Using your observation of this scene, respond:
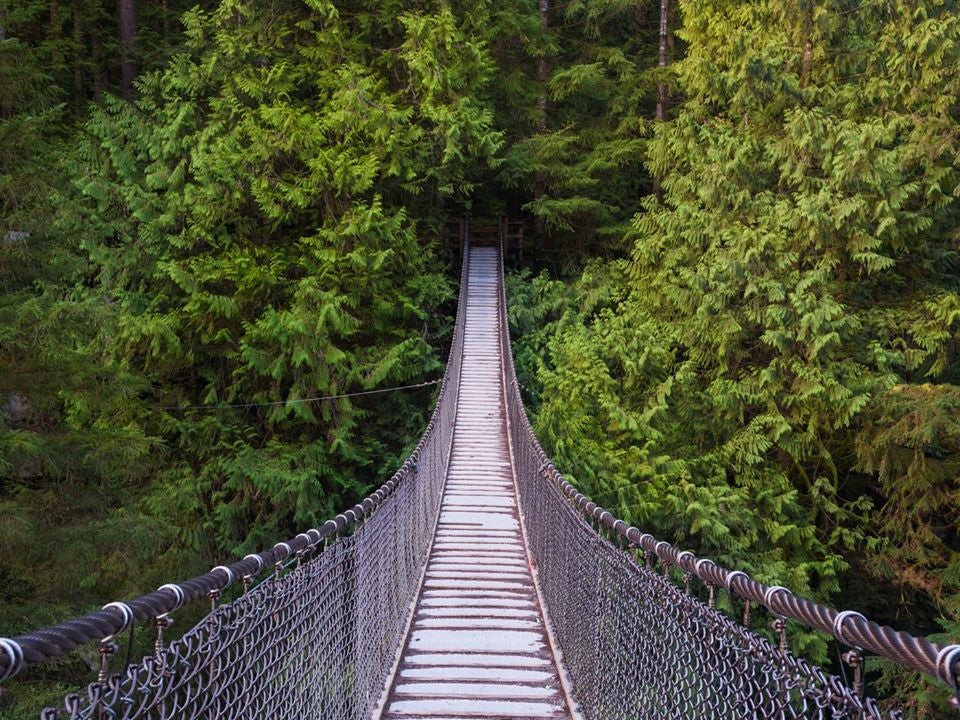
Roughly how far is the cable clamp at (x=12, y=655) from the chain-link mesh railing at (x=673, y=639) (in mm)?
1246

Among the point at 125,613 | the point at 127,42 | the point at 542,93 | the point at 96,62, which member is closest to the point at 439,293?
the point at 542,93

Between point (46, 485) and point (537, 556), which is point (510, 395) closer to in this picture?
point (537, 556)

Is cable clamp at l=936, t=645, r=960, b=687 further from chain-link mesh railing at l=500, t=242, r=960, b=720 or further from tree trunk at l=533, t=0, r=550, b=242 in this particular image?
tree trunk at l=533, t=0, r=550, b=242

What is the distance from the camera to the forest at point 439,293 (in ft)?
22.0

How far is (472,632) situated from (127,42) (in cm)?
1345

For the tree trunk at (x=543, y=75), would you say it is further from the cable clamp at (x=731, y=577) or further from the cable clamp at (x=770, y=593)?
the cable clamp at (x=770, y=593)

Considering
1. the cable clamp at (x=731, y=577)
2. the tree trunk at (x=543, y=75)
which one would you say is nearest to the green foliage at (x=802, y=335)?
the tree trunk at (x=543, y=75)

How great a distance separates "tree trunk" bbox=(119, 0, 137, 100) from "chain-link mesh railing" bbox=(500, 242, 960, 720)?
1244cm

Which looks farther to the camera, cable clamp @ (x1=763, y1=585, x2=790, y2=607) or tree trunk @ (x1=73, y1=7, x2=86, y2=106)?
tree trunk @ (x1=73, y1=7, x2=86, y2=106)

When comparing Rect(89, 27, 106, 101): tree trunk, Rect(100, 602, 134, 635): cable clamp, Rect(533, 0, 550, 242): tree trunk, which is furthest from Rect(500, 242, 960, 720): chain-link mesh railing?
Rect(89, 27, 106, 101): tree trunk

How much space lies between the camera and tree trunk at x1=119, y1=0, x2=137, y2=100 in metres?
14.2

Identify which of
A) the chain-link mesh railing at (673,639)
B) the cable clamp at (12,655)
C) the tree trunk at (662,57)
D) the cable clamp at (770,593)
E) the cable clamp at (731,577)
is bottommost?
the chain-link mesh railing at (673,639)

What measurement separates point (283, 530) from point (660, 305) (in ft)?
20.2

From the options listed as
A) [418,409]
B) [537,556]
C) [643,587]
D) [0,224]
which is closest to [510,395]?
[418,409]
